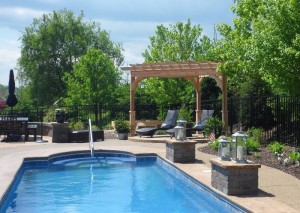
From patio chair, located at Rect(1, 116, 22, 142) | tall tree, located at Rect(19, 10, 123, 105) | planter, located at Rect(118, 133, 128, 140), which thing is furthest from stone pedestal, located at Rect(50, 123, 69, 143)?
tall tree, located at Rect(19, 10, 123, 105)

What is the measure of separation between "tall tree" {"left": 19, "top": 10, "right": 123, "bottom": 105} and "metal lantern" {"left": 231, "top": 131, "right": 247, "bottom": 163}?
105 feet

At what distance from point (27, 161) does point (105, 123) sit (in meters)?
15.7

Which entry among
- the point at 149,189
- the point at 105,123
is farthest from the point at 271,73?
the point at 105,123

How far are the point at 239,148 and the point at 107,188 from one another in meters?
3.70

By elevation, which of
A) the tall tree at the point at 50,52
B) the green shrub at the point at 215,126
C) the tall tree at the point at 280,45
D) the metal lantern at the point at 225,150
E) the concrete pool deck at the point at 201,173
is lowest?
the concrete pool deck at the point at 201,173

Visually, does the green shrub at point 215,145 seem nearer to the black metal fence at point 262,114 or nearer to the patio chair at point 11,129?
the black metal fence at point 262,114

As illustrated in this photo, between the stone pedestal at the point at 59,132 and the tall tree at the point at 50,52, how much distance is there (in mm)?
20952

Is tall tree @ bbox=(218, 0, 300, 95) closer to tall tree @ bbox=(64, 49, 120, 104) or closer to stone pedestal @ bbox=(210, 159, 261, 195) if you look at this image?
stone pedestal @ bbox=(210, 159, 261, 195)

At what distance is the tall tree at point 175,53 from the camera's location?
93.8ft

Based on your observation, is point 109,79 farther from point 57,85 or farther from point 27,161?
point 27,161

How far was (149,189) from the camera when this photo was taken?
9.95 meters

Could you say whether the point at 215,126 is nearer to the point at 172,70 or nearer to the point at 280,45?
the point at 172,70

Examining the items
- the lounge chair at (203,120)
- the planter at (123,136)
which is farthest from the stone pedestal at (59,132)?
the lounge chair at (203,120)

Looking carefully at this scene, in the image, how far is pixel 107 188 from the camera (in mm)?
10102
